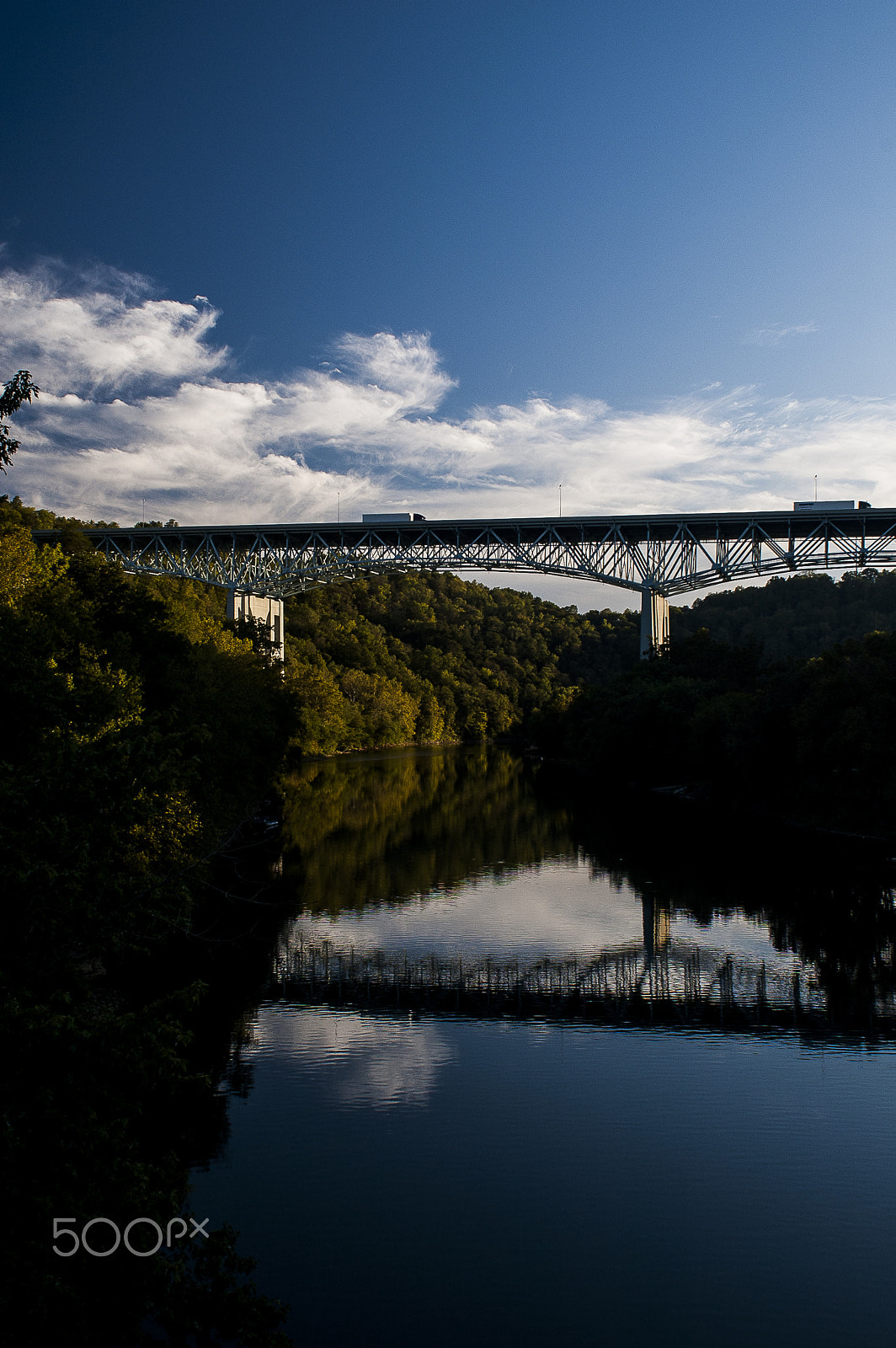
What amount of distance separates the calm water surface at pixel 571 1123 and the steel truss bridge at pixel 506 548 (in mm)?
36939

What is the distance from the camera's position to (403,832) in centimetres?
4053

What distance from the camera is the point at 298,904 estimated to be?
26656 mm

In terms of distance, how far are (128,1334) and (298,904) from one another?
1928cm

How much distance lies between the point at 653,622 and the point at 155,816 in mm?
58206

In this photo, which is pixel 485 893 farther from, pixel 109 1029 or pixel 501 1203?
pixel 109 1029

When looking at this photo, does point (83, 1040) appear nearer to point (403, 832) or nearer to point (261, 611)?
point (403, 832)

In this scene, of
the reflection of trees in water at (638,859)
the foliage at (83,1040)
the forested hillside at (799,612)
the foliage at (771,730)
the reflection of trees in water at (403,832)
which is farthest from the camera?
the forested hillside at (799,612)

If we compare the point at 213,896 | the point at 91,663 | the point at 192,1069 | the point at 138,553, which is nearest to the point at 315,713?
the point at 138,553

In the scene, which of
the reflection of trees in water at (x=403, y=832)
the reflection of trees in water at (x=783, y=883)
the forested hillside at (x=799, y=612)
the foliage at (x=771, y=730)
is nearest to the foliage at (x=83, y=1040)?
the reflection of trees in water at (x=783, y=883)

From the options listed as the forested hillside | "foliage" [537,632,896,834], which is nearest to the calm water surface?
"foliage" [537,632,896,834]

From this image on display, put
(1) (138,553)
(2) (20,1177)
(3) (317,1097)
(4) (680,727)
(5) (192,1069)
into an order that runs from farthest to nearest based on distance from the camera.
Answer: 1. (1) (138,553)
2. (4) (680,727)
3. (5) (192,1069)
4. (3) (317,1097)
5. (2) (20,1177)

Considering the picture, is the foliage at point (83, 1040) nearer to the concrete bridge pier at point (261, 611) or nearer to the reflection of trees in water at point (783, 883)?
the reflection of trees in water at point (783, 883)

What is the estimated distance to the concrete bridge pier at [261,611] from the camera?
69.2 m

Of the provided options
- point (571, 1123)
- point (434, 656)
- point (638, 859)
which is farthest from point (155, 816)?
point (434, 656)
